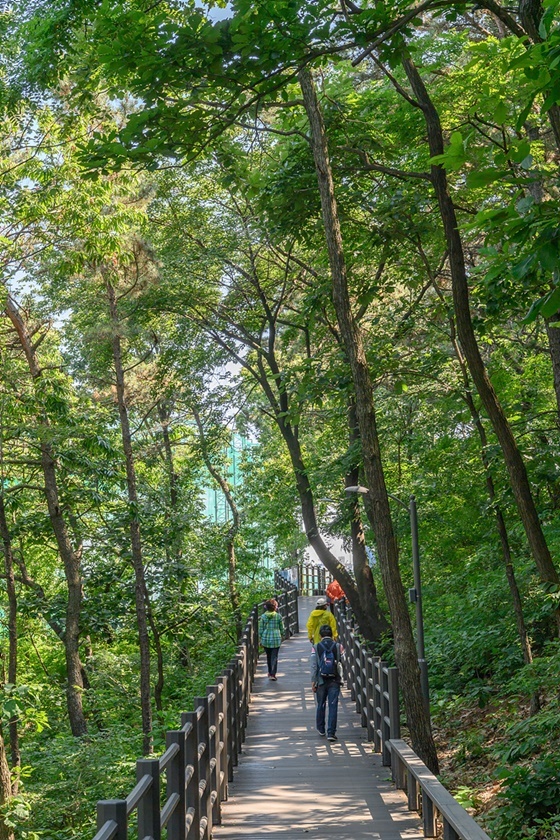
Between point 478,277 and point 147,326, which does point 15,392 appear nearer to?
point 147,326

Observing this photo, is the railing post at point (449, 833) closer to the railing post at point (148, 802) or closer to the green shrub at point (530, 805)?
the railing post at point (148, 802)

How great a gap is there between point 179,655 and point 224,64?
889 inches

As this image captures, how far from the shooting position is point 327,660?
42.1 feet

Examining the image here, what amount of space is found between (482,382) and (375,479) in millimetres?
1783

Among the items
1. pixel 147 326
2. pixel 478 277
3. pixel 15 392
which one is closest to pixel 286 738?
pixel 478 277

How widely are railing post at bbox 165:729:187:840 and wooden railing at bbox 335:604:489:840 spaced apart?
1.65m

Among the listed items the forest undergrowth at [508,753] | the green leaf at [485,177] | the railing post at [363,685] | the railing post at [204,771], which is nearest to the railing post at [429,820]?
the forest undergrowth at [508,753]

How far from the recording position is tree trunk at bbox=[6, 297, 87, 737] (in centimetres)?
1866

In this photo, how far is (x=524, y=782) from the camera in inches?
344

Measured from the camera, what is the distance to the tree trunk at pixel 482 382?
32.7 feet

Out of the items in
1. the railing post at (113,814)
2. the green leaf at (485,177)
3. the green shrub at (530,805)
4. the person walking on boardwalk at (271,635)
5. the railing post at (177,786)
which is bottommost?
the green shrub at (530,805)

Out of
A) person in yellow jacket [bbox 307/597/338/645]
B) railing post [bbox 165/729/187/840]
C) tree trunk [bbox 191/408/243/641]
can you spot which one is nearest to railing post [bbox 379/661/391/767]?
person in yellow jacket [bbox 307/597/338/645]

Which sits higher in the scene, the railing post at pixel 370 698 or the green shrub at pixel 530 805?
the railing post at pixel 370 698

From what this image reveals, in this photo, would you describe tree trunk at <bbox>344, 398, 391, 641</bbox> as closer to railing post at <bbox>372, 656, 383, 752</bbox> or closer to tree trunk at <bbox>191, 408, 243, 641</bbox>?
tree trunk at <bbox>191, 408, 243, 641</bbox>
